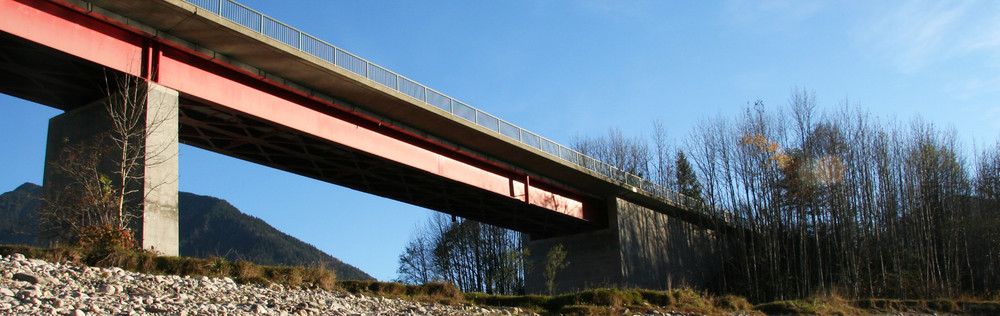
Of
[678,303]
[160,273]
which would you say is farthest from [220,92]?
[678,303]

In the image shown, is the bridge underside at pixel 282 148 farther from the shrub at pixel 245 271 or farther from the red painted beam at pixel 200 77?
the shrub at pixel 245 271

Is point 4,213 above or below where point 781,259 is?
above

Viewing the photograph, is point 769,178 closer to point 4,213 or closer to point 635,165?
point 635,165

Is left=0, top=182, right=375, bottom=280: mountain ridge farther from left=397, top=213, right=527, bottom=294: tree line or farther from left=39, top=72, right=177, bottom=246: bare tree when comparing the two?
left=39, top=72, right=177, bottom=246: bare tree

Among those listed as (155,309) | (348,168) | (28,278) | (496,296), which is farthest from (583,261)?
(28,278)

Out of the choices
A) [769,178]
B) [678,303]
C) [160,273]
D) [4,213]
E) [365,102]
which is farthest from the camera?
[4,213]

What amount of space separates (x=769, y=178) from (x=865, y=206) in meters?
5.24

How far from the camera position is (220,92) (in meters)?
23.5

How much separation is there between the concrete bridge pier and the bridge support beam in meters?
25.9

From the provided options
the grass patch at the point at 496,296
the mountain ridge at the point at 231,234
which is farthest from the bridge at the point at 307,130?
the mountain ridge at the point at 231,234

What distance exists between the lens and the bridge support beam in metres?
42.9

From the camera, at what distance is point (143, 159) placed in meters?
20.5

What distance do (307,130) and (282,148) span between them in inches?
135

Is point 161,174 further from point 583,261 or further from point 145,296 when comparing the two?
point 583,261
